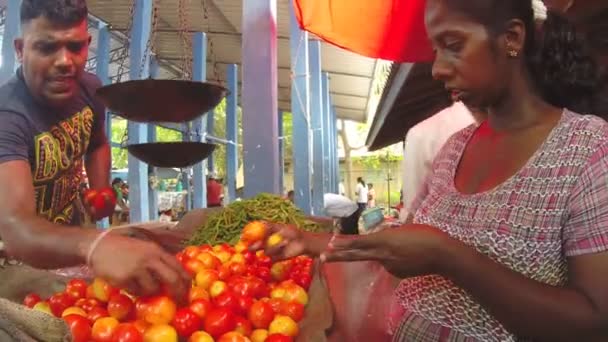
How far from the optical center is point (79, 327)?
1646mm

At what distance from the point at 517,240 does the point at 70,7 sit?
199 centimetres

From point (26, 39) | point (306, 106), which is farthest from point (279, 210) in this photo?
point (306, 106)

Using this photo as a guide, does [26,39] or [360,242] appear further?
[26,39]

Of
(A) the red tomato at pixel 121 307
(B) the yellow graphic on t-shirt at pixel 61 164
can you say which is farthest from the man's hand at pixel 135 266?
(B) the yellow graphic on t-shirt at pixel 61 164

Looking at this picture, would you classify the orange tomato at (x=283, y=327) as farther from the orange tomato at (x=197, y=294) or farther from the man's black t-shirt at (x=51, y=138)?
the man's black t-shirt at (x=51, y=138)

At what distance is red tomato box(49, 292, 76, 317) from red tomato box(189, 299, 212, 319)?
1.54ft

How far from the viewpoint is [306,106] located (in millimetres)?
8289

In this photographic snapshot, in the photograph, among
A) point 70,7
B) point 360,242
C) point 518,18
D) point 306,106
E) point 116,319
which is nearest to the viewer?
point 360,242

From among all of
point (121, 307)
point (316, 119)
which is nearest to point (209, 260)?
point (121, 307)

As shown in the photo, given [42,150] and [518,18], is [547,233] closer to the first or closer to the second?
[518,18]

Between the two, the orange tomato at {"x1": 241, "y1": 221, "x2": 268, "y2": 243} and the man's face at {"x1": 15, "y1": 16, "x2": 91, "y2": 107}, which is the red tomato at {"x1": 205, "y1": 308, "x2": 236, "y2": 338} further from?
the man's face at {"x1": 15, "y1": 16, "x2": 91, "y2": 107}

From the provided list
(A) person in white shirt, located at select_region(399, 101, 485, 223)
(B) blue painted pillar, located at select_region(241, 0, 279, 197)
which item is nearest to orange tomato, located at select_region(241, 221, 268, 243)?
(A) person in white shirt, located at select_region(399, 101, 485, 223)

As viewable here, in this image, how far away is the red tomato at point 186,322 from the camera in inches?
66.1

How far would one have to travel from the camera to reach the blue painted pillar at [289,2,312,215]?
810 cm
